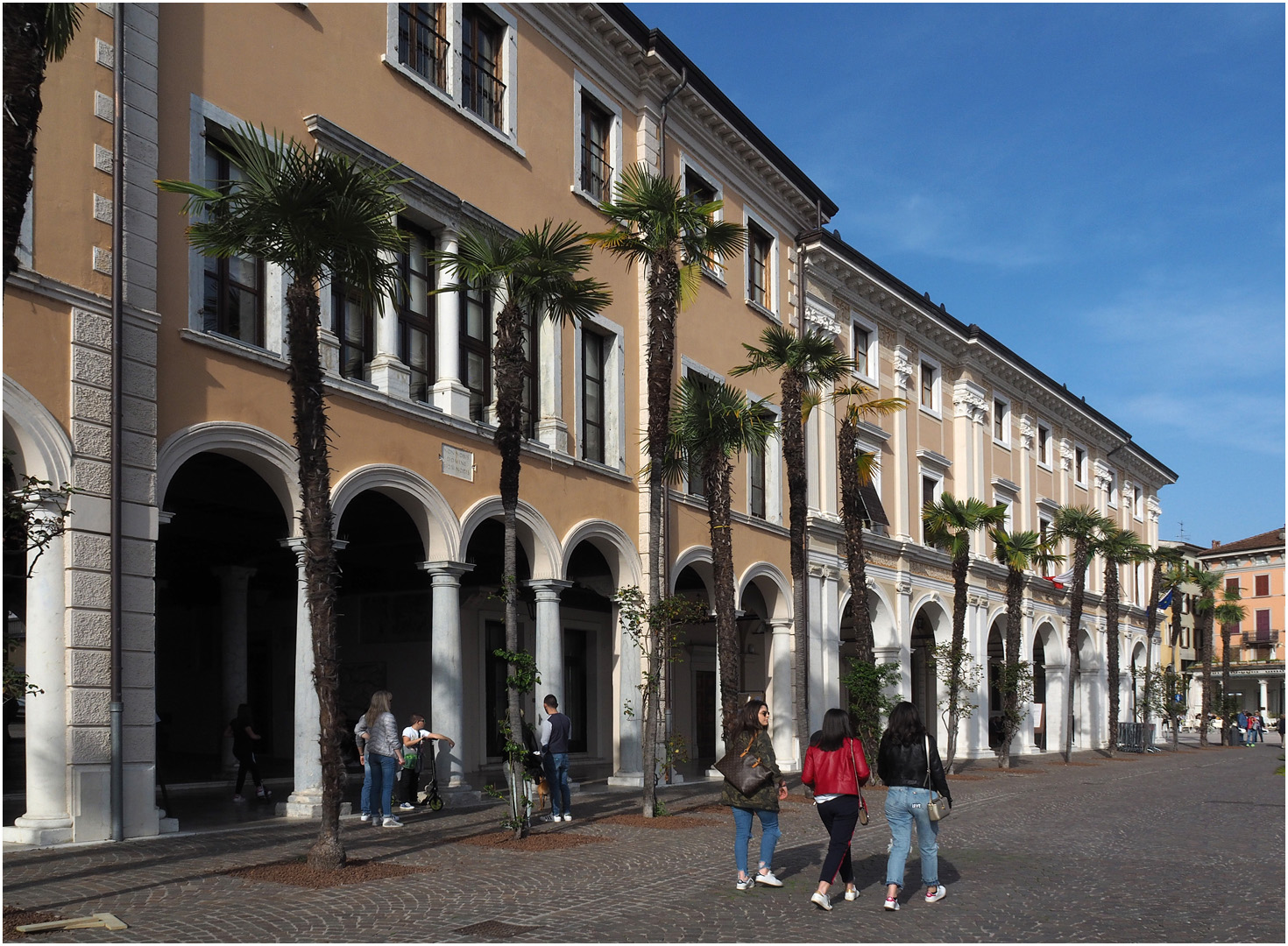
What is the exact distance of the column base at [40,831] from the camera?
12773mm

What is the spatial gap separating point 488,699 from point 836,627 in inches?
359

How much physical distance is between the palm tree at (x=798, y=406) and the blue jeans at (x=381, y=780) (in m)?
8.69

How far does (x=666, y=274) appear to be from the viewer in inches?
→ 722

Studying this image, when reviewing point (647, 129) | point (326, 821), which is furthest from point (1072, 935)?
point (647, 129)

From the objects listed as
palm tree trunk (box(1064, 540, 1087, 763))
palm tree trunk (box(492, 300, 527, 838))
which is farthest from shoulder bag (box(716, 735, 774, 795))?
palm tree trunk (box(1064, 540, 1087, 763))

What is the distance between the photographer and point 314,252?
38.9 feet

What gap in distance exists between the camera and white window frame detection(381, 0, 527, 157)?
745 inches

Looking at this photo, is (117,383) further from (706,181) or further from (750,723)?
(706,181)

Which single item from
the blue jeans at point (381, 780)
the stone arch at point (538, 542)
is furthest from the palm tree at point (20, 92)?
the stone arch at point (538, 542)

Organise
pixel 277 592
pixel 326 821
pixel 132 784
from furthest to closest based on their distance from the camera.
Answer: pixel 277 592 → pixel 132 784 → pixel 326 821

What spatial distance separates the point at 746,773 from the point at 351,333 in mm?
9840

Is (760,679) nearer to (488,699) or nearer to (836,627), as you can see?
(836,627)

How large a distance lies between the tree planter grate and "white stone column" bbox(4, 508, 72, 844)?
5.57 meters

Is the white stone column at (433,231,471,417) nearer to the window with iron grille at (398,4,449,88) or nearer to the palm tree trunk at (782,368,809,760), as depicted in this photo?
the window with iron grille at (398,4,449,88)
